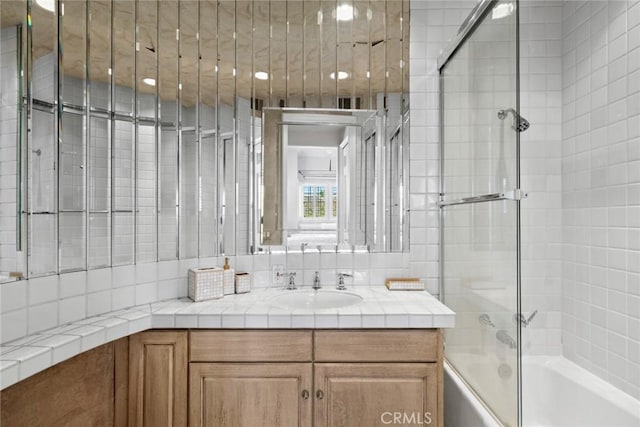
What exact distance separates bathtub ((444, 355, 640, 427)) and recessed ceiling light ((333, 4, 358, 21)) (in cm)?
185

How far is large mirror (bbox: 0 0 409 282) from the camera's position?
3.86 ft

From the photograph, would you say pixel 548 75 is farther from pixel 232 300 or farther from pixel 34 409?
pixel 34 409

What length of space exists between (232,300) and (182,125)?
89 centimetres

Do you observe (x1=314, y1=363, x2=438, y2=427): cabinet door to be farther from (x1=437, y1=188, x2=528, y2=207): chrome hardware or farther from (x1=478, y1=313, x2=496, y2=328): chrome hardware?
(x1=437, y1=188, x2=528, y2=207): chrome hardware

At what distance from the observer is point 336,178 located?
6.32 feet

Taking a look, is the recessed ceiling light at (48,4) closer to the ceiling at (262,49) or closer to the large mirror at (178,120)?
the large mirror at (178,120)

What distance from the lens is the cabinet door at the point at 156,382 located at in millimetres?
1341

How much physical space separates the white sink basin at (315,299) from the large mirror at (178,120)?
0.92ft

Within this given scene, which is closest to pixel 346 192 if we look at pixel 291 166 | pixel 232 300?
pixel 291 166

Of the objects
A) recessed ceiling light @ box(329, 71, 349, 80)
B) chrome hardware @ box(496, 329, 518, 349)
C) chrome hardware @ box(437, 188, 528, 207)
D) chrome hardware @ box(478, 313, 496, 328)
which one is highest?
recessed ceiling light @ box(329, 71, 349, 80)

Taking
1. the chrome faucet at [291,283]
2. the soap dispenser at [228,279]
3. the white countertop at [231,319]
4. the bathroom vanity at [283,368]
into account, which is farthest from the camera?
the chrome faucet at [291,283]

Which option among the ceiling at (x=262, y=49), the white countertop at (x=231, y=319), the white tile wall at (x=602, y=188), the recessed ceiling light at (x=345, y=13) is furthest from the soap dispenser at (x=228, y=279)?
the white tile wall at (x=602, y=188)

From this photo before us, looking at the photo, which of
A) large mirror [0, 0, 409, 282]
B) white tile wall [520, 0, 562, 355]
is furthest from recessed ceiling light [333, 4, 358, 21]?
white tile wall [520, 0, 562, 355]

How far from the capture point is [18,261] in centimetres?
113
